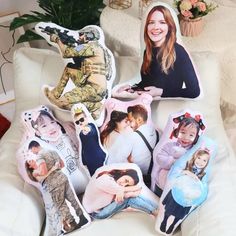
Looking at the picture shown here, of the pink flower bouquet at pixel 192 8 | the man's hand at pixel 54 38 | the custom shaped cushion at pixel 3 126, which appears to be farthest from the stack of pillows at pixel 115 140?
the custom shaped cushion at pixel 3 126

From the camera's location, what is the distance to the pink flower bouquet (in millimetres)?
1666

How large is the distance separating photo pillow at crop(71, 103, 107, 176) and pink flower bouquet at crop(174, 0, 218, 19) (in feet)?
2.46

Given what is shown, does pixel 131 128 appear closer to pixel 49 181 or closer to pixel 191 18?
pixel 49 181

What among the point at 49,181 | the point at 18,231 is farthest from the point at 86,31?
the point at 18,231

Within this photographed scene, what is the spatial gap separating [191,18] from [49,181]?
0.98 m

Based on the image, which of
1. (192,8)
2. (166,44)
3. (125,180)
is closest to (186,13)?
(192,8)

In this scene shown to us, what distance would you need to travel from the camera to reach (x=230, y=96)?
1717 mm

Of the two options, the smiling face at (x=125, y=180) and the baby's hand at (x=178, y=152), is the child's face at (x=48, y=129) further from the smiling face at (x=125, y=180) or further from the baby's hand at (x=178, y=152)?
the baby's hand at (x=178, y=152)

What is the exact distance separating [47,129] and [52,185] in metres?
0.19

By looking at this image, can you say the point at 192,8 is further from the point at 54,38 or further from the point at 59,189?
the point at 59,189

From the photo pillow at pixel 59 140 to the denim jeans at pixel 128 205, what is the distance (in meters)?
0.12

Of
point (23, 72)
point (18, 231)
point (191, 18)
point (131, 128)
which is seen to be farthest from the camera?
point (191, 18)

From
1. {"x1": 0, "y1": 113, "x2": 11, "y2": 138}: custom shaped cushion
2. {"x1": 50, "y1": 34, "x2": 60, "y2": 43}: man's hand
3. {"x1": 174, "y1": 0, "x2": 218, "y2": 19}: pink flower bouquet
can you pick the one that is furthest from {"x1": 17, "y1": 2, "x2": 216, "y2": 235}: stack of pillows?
{"x1": 0, "y1": 113, "x2": 11, "y2": 138}: custom shaped cushion

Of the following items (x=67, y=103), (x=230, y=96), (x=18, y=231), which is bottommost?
(x=18, y=231)
